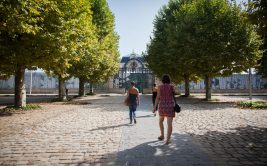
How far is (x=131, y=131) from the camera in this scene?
9875 mm

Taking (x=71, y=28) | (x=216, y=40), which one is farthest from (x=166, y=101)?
(x=216, y=40)

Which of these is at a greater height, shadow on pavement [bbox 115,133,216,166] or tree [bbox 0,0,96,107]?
tree [bbox 0,0,96,107]

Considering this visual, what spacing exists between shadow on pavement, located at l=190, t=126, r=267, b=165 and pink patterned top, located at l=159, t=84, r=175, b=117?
126 centimetres

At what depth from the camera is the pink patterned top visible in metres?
8.09

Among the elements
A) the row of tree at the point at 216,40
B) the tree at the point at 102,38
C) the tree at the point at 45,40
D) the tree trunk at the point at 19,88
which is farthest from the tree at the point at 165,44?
the tree trunk at the point at 19,88

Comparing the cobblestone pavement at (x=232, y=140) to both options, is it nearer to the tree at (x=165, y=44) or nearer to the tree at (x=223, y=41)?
the tree at (x=223, y=41)

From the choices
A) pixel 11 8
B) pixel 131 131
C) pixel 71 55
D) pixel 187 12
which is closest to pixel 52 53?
pixel 71 55

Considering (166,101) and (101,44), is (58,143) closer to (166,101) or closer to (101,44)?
(166,101)

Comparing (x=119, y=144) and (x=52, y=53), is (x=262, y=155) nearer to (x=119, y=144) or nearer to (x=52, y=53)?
(x=119, y=144)

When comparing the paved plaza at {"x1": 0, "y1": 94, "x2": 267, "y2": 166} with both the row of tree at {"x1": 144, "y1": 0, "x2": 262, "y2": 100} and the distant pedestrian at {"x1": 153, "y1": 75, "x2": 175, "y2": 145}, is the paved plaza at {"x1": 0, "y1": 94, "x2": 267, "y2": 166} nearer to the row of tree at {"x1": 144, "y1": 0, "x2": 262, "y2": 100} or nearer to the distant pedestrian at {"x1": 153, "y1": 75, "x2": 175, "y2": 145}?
the distant pedestrian at {"x1": 153, "y1": 75, "x2": 175, "y2": 145}

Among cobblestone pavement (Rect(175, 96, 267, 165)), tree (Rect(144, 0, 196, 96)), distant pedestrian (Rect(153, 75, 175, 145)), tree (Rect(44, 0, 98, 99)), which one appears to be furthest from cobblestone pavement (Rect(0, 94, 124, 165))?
tree (Rect(144, 0, 196, 96))

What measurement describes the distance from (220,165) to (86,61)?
23151 mm

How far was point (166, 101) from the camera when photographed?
Answer: 820 cm

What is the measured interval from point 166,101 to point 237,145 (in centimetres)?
231
